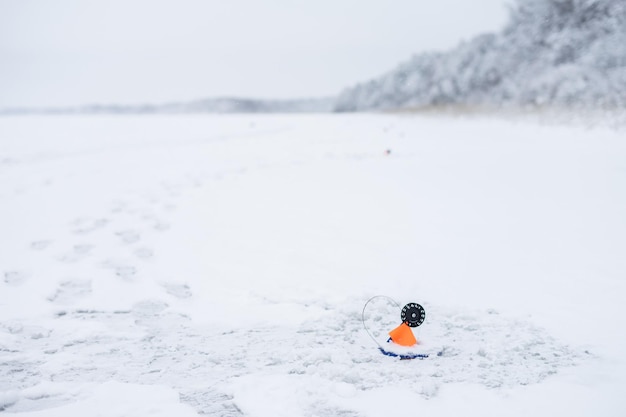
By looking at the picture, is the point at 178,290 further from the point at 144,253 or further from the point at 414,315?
the point at 414,315

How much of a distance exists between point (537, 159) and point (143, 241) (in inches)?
326

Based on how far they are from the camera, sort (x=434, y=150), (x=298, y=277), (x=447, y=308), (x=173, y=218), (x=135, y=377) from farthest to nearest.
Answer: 1. (x=434, y=150)
2. (x=173, y=218)
3. (x=298, y=277)
4. (x=447, y=308)
5. (x=135, y=377)

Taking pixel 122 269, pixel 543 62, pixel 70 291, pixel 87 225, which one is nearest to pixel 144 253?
pixel 122 269

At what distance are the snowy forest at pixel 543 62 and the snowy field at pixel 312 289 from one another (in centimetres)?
915

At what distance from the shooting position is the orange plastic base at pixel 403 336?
130 inches

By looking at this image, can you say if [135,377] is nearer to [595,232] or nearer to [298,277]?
[298,277]

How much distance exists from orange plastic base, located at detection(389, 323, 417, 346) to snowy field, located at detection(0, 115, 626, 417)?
169 millimetres

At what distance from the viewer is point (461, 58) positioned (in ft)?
108

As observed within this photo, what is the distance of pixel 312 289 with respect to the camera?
440cm

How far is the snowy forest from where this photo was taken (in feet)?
54.2

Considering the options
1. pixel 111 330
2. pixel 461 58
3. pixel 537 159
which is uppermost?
pixel 461 58

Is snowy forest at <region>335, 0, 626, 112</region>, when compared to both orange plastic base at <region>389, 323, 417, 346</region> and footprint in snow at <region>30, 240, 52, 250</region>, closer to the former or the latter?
orange plastic base at <region>389, 323, 417, 346</region>

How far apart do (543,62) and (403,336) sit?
23.8 meters

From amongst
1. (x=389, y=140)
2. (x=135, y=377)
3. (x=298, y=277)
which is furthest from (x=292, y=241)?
(x=389, y=140)
